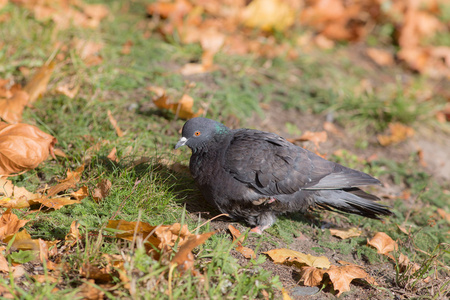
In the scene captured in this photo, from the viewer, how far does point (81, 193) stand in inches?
127

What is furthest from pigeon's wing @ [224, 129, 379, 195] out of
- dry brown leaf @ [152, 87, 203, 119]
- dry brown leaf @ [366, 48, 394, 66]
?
dry brown leaf @ [366, 48, 394, 66]

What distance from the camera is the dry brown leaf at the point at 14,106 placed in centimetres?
381

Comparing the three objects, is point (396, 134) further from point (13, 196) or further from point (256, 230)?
point (13, 196)

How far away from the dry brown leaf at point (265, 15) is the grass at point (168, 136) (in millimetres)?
659

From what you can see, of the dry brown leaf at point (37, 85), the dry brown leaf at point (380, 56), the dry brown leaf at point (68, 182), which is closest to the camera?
the dry brown leaf at point (68, 182)

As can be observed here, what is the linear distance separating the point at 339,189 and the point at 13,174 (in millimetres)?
2686

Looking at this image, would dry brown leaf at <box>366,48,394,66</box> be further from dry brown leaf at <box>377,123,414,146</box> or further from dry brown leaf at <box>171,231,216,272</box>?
dry brown leaf at <box>171,231,216,272</box>

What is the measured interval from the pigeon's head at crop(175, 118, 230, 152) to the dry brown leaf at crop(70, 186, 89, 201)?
77 cm

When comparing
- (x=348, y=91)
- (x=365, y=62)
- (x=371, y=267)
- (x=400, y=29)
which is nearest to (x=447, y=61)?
(x=400, y=29)

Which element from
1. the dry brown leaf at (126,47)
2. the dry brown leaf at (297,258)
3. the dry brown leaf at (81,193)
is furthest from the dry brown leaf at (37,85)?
the dry brown leaf at (297,258)

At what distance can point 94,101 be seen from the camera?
14.3 ft

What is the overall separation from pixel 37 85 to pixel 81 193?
5.03ft

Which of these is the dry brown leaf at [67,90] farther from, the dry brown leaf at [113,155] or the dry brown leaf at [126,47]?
the dry brown leaf at [126,47]

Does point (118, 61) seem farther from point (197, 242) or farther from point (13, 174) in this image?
point (197, 242)
